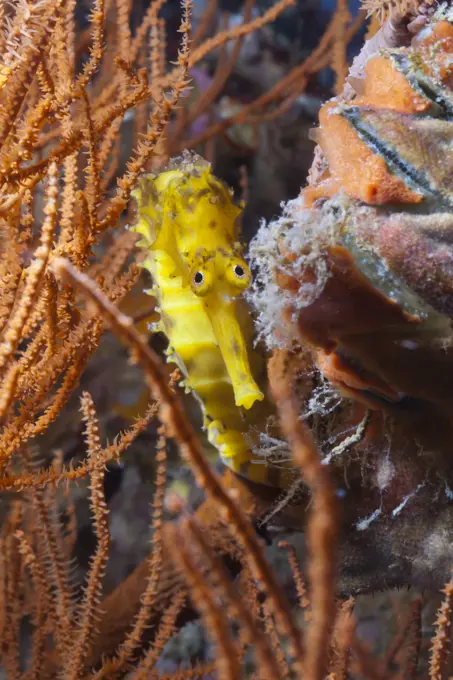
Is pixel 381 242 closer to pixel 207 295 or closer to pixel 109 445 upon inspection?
pixel 207 295

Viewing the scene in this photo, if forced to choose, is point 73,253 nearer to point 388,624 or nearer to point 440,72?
point 440,72

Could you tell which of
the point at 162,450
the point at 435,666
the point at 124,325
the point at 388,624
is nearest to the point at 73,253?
the point at 162,450

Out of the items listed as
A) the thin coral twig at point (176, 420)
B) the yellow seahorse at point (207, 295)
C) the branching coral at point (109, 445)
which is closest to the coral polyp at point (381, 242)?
the branching coral at point (109, 445)

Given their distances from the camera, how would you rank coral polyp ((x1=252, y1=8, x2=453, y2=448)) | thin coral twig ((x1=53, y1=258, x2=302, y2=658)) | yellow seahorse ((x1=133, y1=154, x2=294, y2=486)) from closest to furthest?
1. thin coral twig ((x1=53, y1=258, x2=302, y2=658))
2. coral polyp ((x1=252, y1=8, x2=453, y2=448))
3. yellow seahorse ((x1=133, y1=154, x2=294, y2=486))

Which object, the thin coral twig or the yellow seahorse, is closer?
the thin coral twig

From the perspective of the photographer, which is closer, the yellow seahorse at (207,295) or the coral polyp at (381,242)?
the coral polyp at (381,242)

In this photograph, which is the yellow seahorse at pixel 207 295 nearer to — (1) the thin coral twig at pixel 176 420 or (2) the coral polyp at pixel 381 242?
(2) the coral polyp at pixel 381 242

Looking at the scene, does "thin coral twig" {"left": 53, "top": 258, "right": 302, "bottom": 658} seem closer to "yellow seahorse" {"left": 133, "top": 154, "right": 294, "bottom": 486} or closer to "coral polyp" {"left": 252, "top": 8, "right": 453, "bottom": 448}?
"coral polyp" {"left": 252, "top": 8, "right": 453, "bottom": 448}

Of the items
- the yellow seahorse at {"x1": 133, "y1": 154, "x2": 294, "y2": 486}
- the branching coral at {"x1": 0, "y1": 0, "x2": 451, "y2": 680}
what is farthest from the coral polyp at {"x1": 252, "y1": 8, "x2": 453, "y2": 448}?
the yellow seahorse at {"x1": 133, "y1": 154, "x2": 294, "y2": 486}
